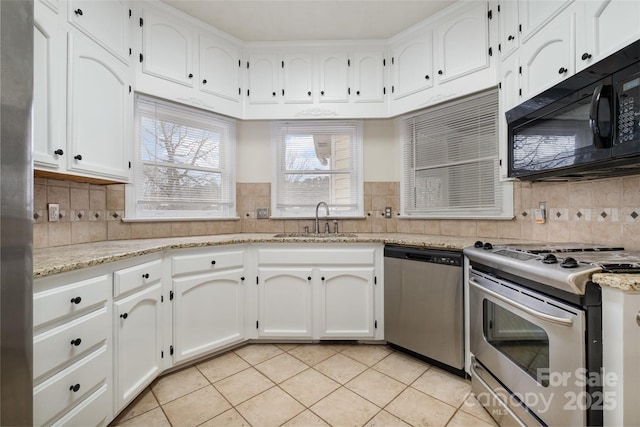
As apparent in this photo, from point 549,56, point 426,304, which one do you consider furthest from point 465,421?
point 549,56

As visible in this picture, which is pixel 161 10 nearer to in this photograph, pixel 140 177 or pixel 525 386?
pixel 140 177

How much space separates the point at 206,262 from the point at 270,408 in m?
1.03

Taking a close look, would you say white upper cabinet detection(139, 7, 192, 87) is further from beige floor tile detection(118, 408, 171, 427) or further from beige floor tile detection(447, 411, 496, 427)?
beige floor tile detection(447, 411, 496, 427)

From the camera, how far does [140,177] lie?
2223mm

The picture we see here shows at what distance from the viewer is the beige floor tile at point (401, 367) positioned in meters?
1.80

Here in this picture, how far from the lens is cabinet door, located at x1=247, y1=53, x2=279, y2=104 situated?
2.62 meters

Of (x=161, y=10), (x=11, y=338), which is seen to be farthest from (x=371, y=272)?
(x=161, y=10)

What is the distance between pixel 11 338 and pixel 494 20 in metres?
2.90

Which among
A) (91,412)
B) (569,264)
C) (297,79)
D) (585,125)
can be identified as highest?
(297,79)

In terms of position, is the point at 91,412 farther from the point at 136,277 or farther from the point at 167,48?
the point at 167,48

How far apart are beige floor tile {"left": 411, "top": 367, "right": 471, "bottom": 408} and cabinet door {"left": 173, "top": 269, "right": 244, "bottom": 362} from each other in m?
1.37

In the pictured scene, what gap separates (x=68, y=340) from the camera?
1.11 metres

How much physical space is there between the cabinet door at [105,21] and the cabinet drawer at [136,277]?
1.40 meters

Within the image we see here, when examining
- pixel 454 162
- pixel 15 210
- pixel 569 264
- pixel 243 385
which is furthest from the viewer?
pixel 454 162
